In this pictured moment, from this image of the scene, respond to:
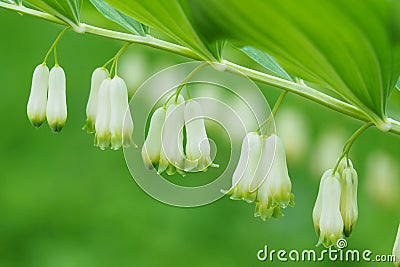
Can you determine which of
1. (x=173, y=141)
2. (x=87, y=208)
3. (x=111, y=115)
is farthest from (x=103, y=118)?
(x=87, y=208)

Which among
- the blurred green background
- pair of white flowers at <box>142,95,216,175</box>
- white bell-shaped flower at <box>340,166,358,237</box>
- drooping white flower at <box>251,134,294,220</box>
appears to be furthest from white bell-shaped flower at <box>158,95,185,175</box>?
the blurred green background

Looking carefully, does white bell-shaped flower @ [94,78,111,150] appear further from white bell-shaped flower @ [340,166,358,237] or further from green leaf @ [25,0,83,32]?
white bell-shaped flower @ [340,166,358,237]

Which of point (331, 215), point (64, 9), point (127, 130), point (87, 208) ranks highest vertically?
point (87, 208)

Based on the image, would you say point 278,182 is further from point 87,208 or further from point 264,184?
point 87,208

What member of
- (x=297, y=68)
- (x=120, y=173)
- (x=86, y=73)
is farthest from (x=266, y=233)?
(x=297, y=68)

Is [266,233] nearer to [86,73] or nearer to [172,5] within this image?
[86,73]
